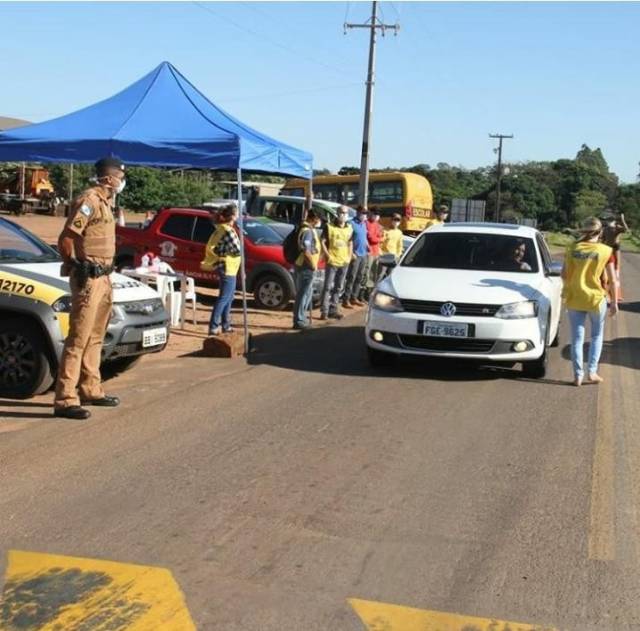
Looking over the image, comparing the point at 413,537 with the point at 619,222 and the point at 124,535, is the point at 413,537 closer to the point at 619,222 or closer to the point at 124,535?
the point at 124,535

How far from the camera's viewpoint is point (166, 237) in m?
14.8

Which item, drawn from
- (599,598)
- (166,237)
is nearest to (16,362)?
(599,598)

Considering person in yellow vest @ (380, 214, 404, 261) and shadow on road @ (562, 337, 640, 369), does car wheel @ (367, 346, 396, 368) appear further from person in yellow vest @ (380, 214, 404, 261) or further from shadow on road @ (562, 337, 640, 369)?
person in yellow vest @ (380, 214, 404, 261)

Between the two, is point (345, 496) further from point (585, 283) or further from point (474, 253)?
point (474, 253)

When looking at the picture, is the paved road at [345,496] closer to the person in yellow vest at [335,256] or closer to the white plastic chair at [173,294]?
the white plastic chair at [173,294]

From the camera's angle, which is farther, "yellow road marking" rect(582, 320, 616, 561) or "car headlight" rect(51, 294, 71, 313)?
"car headlight" rect(51, 294, 71, 313)

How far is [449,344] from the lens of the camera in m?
8.48

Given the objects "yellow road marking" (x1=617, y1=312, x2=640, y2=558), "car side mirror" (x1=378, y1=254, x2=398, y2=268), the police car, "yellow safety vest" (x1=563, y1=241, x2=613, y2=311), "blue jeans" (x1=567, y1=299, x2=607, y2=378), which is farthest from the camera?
"car side mirror" (x1=378, y1=254, x2=398, y2=268)

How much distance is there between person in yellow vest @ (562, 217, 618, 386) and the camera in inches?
326

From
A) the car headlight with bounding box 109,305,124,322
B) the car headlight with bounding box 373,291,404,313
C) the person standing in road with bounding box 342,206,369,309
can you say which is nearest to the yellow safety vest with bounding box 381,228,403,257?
the person standing in road with bounding box 342,206,369,309

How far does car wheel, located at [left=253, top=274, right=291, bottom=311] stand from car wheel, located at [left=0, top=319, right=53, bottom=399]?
293 inches

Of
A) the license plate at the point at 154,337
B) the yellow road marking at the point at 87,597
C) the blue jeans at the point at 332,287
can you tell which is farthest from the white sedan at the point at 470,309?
the yellow road marking at the point at 87,597

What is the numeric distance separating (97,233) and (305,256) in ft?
18.3

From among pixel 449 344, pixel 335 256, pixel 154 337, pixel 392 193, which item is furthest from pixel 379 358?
pixel 392 193
